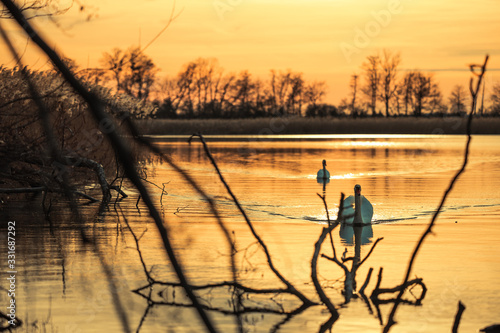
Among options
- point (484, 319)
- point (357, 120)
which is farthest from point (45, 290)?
point (357, 120)

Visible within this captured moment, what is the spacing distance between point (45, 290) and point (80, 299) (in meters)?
0.67

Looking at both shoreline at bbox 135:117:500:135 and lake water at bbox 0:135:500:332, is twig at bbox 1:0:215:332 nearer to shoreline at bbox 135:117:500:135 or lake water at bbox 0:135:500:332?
lake water at bbox 0:135:500:332

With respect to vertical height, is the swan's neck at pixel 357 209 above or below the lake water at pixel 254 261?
above

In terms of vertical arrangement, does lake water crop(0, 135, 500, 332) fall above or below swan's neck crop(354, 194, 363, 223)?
below

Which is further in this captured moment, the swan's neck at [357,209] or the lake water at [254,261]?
the swan's neck at [357,209]

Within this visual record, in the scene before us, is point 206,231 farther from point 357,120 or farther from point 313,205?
point 357,120

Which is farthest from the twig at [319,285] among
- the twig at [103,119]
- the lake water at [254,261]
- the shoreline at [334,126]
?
the shoreline at [334,126]

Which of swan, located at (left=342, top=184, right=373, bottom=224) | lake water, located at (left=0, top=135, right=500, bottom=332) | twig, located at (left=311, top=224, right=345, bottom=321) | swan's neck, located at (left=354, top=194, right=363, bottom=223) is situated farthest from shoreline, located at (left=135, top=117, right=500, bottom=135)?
twig, located at (left=311, top=224, right=345, bottom=321)

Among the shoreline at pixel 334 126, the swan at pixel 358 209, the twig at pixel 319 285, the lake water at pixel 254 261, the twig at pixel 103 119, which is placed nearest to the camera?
the twig at pixel 103 119

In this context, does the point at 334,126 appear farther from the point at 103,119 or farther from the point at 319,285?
the point at 103,119

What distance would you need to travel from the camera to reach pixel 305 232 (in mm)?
15797

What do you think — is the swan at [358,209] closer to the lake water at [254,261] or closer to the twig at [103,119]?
the lake water at [254,261]

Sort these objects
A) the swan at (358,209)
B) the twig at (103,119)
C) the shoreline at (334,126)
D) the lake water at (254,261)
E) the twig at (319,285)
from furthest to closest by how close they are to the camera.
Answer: the shoreline at (334,126) → the swan at (358,209) → the lake water at (254,261) → the twig at (319,285) → the twig at (103,119)

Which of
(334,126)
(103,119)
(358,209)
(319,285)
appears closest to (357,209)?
(358,209)
